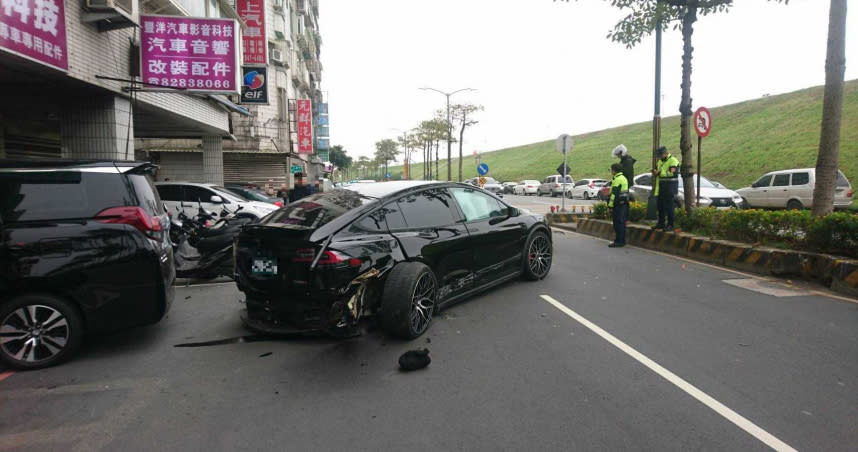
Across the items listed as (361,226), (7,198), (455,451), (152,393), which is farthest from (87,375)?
(455,451)

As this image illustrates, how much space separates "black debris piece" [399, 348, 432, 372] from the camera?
13.0ft

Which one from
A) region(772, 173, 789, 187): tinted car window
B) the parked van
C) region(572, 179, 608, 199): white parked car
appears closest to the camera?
the parked van

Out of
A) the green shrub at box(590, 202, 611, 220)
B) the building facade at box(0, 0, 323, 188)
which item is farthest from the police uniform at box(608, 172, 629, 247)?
the building facade at box(0, 0, 323, 188)

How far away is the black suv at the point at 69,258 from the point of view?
4023 mm

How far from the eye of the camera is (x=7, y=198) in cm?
408

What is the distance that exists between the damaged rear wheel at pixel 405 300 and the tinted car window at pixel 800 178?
18.2 meters

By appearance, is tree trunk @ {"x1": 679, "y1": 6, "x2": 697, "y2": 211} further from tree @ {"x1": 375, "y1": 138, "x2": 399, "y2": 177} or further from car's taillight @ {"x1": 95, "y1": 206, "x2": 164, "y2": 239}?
tree @ {"x1": 375, "y1": 138, "x2": 399, "y2": 177}

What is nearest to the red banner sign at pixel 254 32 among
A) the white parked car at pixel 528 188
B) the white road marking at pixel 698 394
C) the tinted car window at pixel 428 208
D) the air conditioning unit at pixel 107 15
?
the air conditioning unit at pixel 107 15

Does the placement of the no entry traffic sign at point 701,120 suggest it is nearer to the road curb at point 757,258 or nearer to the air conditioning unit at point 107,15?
the road curb at point 757,258

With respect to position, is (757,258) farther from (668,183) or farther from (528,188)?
(528,188)

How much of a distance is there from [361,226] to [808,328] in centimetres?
457

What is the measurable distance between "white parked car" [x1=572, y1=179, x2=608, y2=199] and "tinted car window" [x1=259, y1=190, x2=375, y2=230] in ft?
98.4

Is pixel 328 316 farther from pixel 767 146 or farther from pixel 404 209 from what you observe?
pixel 767 146

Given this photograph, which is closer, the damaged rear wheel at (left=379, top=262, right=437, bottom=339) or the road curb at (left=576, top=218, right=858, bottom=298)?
the damaged rear wheel at (left=379, top=262, right=437, bottom=339)
